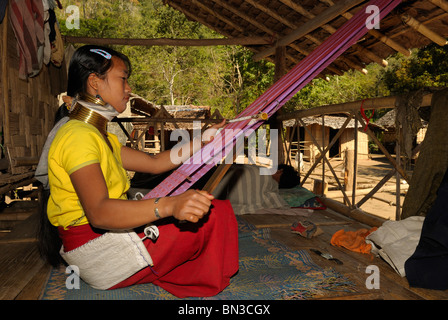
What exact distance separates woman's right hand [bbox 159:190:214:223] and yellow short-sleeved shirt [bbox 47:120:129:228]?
13.3 inches

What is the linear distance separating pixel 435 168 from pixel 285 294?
1309 mm

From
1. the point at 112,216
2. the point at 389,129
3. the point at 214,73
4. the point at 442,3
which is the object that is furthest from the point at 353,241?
the point at 389,129

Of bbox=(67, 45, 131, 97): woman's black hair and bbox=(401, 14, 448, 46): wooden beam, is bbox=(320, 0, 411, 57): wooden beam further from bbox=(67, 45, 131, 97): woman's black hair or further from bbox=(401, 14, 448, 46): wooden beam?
bbox=(67, 45, 131, 97): woman's black hair

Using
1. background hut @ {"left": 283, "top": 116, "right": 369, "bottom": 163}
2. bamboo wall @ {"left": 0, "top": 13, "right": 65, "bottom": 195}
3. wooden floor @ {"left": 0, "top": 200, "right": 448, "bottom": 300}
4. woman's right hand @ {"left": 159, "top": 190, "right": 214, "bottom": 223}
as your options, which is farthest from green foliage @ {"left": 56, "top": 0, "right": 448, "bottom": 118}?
woman's right hand @ {"left": 159, "top": 190, "right": 214, "bottom": 223}

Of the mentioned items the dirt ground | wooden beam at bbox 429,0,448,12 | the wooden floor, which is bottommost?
the dirt ground

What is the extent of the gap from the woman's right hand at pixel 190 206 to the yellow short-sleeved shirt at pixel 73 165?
1.11 feet

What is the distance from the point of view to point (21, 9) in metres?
2.73

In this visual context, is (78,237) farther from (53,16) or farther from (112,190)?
(53,16)

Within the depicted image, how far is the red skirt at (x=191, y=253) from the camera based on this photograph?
1.39m

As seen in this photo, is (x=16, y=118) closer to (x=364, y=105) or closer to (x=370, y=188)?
(x=364, y=105)

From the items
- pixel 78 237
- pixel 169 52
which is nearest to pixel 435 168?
pixel 78 237

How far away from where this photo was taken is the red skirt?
139 centimetres

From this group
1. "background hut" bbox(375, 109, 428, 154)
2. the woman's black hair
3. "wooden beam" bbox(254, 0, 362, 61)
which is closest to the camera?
the woman's black hair

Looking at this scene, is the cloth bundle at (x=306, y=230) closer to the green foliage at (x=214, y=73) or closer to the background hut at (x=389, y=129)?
the green foliage at (x=214, y=73)
